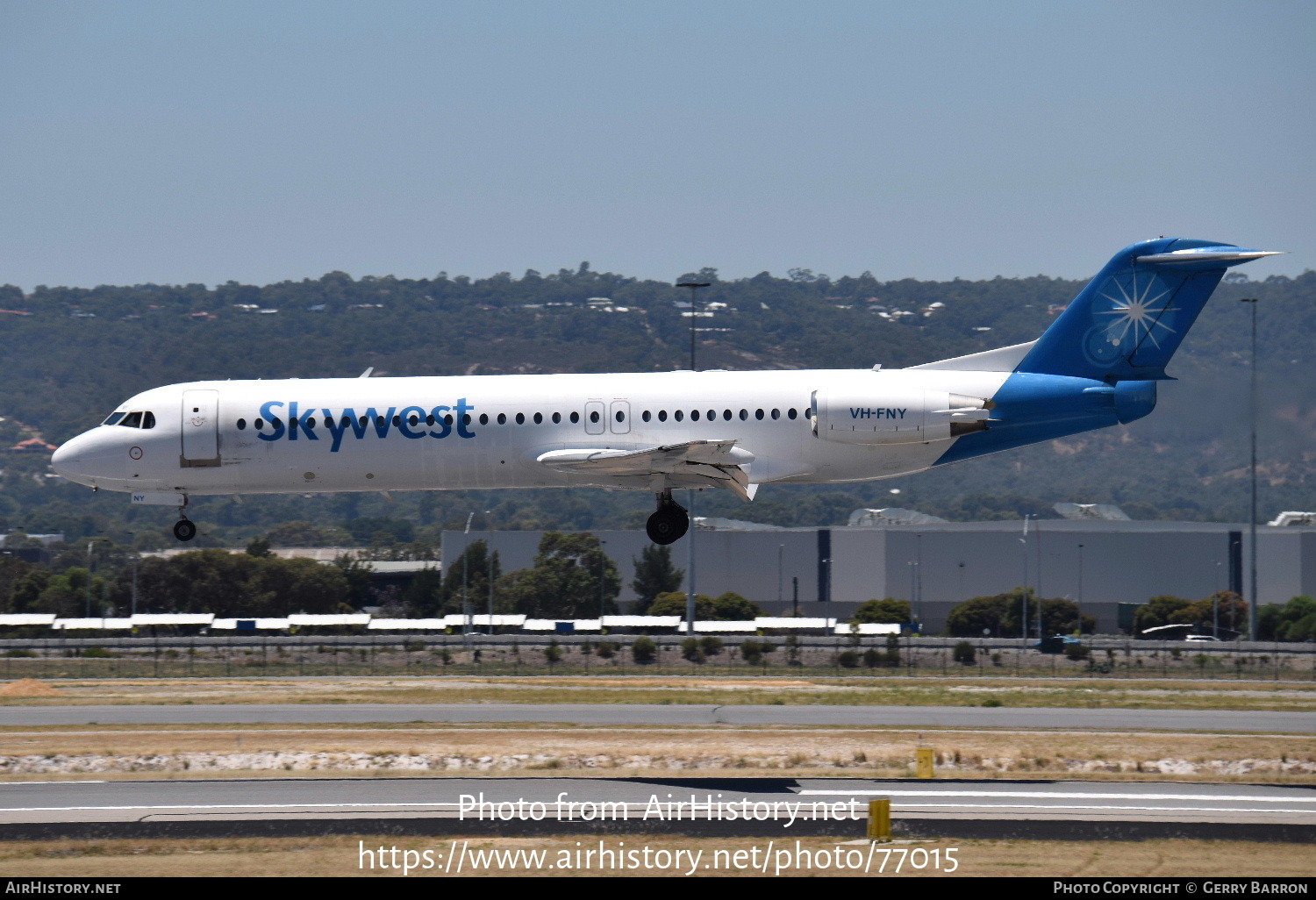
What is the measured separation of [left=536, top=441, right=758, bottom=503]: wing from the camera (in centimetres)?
3089

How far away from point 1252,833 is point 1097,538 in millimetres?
89250

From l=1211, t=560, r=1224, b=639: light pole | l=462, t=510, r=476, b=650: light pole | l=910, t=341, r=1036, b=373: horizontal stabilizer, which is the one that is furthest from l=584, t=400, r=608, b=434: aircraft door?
l=1211, t=560, r=1224, b=639: light pole

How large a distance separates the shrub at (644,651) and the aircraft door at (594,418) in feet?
99.9

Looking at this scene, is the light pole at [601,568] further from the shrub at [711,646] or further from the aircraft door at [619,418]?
the aircraft door at [619,418]

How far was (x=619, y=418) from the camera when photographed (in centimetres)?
3216

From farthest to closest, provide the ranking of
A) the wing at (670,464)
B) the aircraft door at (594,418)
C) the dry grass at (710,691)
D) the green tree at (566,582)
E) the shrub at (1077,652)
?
the green tree at (566,582)
the shrub at (1077,652)
the dry grass at (710,691)
the aircraft door at (594,418)
the wing at (670,464)

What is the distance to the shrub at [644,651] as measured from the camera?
61594 mm

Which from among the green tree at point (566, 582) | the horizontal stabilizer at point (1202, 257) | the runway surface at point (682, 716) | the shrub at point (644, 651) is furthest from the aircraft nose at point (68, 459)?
the green tree at point (566, 582)

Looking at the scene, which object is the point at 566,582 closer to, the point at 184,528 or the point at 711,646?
the point at 711,646

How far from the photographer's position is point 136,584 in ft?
310

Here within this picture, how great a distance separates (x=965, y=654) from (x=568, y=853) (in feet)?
148

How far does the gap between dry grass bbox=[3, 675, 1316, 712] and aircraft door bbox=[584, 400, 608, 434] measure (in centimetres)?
1265

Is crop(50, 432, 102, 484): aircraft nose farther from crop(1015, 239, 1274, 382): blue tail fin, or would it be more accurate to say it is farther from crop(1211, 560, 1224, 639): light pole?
crop(1211, 560, 1224, 639): light pole

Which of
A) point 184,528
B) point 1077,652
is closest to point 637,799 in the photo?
point 184,528
